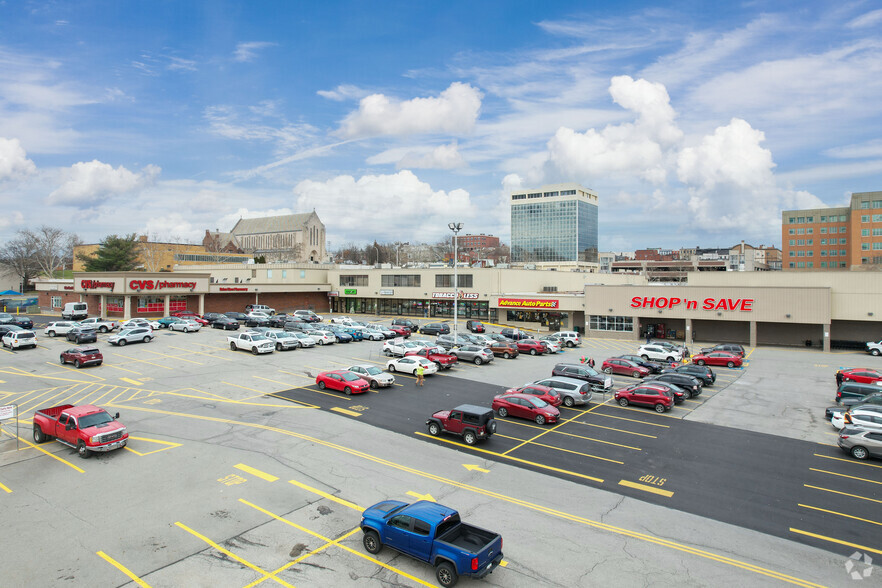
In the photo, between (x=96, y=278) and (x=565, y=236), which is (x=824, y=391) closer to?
(x=96, y=278)

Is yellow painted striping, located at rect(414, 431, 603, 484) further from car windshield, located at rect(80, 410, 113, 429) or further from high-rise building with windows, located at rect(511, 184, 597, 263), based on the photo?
high-rise building with windows, located at rect(511, 184, 597, 263)

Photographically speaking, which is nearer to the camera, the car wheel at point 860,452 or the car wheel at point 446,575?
the car wheel at point 446,575

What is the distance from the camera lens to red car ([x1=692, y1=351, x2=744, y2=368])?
3875cm

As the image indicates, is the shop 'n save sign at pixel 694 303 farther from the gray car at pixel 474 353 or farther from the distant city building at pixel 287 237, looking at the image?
the distant city building at pixel 287 237

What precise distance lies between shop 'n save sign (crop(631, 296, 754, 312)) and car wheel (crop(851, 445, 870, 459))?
33228mm

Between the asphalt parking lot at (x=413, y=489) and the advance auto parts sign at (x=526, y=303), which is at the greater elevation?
the advance auto parts sign at (x=526, y=303)

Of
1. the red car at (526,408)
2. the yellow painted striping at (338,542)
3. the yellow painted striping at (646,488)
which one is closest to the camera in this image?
the yellow painted striping at (338,542)

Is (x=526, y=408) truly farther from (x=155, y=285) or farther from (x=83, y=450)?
(x=155, y=285)

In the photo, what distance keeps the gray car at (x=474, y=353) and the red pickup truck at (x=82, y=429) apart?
24004 millimetres

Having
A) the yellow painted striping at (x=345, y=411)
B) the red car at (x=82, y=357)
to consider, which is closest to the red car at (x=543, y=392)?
the yellow painted striping at (x=345, y=411)

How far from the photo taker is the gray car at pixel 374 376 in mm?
30219

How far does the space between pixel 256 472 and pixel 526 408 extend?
41.3ft

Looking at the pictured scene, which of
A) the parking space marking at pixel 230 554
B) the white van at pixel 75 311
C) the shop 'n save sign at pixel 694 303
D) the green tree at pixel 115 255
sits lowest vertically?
the parking space marking at pixel 230 554

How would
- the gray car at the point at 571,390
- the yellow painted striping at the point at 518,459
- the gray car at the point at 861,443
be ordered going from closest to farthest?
the yellow painted striping at the point at 518,459 → the gray car at the point at 861,443 → the gray car at the point at 571,390
